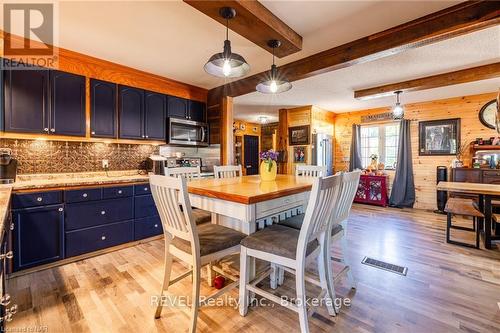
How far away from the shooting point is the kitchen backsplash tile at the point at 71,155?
2.74m

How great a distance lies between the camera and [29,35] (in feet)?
8.18

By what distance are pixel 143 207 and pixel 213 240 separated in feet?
6.32

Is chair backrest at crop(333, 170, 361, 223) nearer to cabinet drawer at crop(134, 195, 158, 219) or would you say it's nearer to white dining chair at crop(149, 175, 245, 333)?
white dining chair at crop(149, 175, 245, 333)

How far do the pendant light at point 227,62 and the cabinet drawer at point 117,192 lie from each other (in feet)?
6.50

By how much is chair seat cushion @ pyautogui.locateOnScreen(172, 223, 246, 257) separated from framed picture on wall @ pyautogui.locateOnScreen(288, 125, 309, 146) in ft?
14.1

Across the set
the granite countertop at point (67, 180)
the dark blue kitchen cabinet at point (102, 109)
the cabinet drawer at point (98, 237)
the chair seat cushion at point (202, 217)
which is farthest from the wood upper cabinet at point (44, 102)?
the chair seat cushion at point (202, 217)

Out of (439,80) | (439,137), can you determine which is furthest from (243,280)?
(439,137)

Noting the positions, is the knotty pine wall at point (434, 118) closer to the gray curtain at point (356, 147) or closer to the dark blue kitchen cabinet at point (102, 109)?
the gray curtain at point (356, 147)

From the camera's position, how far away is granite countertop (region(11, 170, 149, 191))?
2355mm

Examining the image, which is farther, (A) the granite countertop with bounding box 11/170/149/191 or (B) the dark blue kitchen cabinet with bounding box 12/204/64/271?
(A) the granite countertop with bounding box 11/170/149/191

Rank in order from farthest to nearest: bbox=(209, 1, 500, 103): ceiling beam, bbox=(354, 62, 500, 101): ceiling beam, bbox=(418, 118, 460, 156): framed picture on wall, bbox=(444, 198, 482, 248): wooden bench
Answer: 1. bbox=(418, 118, 460, 156): framed picture on wall
2. bbox=(354, 62, 500, 101): ceiling beam
3. bbox=(444, 198, 482, 248): wooden bench
4. bbox=(209, 1, 500, 103): ceiling beam

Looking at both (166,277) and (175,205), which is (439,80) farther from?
(166,277)

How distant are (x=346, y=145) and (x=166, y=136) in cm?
485

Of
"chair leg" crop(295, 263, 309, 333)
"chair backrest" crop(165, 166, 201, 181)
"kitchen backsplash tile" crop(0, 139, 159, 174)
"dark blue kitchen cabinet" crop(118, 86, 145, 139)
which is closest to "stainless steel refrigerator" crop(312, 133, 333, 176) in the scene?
"chair backrest" crop(165, 166, 201, 181)
